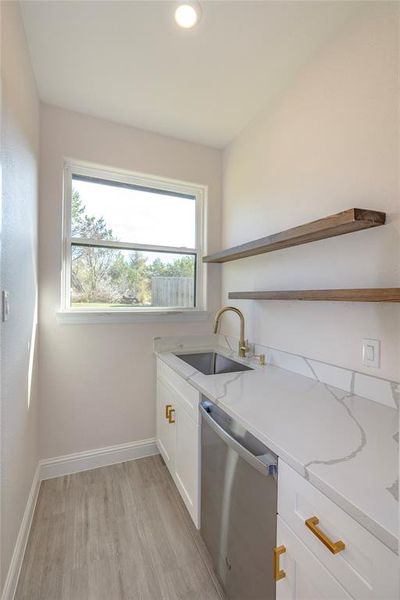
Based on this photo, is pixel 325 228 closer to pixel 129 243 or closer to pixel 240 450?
pixel 240 450

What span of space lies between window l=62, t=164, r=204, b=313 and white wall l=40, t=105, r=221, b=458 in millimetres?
105

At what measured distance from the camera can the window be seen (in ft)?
6.59

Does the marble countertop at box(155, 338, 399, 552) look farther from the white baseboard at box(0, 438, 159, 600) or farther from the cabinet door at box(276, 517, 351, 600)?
the white baseboard at box(0, 438, 159, 600)

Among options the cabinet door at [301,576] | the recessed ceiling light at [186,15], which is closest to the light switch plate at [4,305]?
the cabinet door at [301,576]

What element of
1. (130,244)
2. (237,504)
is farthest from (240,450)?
(130,244)

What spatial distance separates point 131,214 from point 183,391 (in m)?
1.44

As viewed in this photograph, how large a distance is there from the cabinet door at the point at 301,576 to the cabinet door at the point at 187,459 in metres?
0.63

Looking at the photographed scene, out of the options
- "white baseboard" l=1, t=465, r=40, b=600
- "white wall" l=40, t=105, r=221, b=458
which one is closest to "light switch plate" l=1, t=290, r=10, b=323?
"white wall" l=40, t=105, r=221, b=458

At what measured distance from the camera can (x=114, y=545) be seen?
4.57 ft

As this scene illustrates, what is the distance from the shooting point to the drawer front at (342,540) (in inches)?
20.8

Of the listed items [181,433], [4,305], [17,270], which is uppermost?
[17,270]

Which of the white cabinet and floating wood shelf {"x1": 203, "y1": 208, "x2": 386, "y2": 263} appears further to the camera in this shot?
the white cabinet

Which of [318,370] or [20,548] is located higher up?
[318,370]

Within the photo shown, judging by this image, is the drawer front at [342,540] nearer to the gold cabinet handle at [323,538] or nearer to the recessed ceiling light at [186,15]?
the gold cabinet handle at [323,538]
